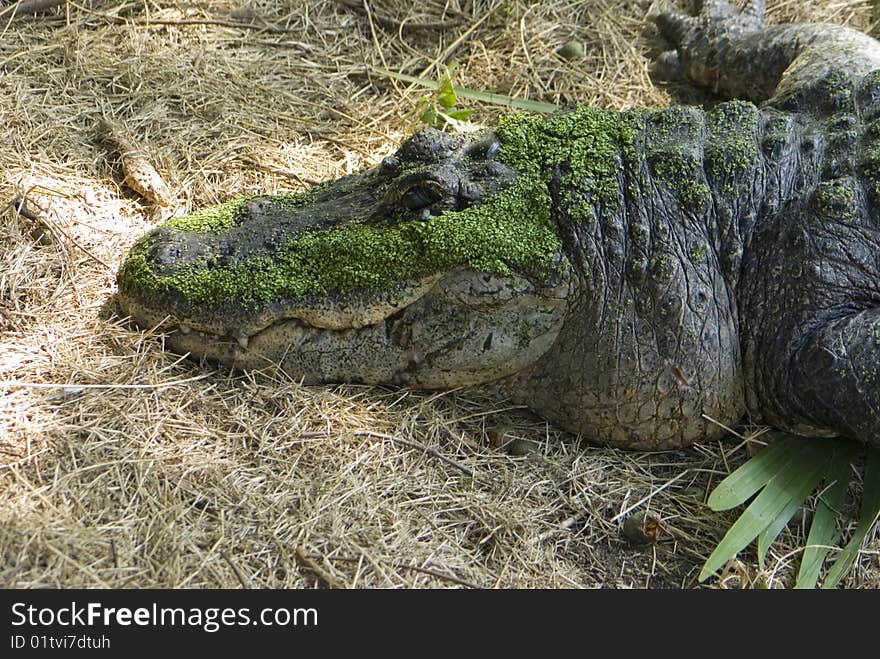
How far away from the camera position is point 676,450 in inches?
149

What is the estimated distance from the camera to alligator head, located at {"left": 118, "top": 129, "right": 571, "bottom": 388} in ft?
11.5

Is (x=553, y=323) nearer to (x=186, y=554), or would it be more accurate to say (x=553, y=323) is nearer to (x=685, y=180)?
(x=685, y=180)

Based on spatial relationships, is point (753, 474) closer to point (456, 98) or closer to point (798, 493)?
point (798, 493)

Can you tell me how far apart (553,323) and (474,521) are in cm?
82

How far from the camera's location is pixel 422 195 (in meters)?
3.56

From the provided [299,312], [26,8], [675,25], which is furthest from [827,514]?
[26,8]

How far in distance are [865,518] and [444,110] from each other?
10.0 ft

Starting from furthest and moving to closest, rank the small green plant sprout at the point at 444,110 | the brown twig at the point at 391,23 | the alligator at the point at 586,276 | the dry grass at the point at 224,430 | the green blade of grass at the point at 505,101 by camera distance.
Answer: the brown twig at the point at 391,23 → the green blade of grass at the point at 505,101 → the small green plant sprout at the point at 444,110 → the alligator at the point at 586,276 → the dry grass at the point at 224,430

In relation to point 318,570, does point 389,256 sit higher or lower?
higher

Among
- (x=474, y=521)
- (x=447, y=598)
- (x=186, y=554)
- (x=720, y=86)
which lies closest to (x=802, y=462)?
(x=474, y=521)

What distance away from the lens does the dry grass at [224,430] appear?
3.03 meters

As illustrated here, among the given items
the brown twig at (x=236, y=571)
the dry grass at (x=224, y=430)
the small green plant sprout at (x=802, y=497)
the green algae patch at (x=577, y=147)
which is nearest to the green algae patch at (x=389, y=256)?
the green algae patch at (x=577, y=147)

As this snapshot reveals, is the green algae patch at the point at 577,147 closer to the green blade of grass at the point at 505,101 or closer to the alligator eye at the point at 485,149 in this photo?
the alligator eye at the point at 485,149

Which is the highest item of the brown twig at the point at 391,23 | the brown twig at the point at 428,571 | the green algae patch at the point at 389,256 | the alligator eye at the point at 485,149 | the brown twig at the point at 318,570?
the brown twig at the point at 391,23
